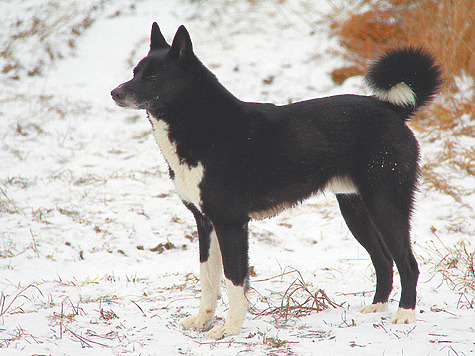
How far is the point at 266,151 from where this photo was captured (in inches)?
114

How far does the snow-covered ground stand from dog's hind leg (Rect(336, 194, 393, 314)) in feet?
0.69

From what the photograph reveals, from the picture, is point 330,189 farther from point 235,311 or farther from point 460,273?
point 460,273

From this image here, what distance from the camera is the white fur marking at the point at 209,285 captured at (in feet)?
9.77

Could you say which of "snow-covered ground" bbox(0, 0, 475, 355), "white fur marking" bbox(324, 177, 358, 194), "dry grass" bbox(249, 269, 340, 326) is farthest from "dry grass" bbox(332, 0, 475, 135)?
"dry grass" bbox(249, 269, 340, 326)

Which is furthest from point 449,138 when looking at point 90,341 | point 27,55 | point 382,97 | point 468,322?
point 27,55

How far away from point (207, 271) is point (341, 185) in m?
0.99

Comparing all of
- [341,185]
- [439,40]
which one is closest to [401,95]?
[341,185]

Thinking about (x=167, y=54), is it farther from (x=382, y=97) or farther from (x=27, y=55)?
(x=27, y=55)

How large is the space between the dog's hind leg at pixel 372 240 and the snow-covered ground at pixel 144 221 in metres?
0.21

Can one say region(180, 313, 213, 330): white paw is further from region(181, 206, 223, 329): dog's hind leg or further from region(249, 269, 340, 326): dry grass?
region(249, 269, 340, 326): dry grass

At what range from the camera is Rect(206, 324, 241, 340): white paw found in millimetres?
2742

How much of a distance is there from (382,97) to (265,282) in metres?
1.69

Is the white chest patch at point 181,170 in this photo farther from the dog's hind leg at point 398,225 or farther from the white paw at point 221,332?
the dog's hind leg at point 398,225

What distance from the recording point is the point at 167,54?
290 centimetres
